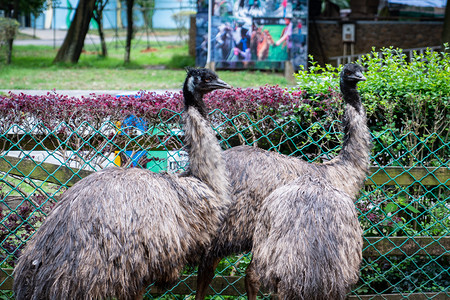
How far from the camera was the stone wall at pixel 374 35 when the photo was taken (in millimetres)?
21391

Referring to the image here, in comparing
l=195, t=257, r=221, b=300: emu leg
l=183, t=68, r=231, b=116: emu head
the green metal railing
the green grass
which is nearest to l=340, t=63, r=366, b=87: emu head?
the green metal railing

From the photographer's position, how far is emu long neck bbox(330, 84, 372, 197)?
4.88 metres

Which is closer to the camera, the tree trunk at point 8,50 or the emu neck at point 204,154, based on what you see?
the emu neck at point 204,154

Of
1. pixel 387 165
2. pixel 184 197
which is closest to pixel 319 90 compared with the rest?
pixel 387 165

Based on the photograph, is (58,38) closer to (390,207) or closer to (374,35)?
(374,35)

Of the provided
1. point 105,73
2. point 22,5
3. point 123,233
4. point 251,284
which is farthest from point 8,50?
point 123,233

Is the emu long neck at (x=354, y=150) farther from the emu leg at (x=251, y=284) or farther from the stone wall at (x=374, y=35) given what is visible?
the stone wall at (x=374, y=35)

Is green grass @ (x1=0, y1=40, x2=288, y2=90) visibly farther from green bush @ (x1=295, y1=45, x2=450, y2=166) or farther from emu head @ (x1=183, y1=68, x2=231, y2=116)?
emu head @ (x1=183, y1=68, x2=231, y2=116)

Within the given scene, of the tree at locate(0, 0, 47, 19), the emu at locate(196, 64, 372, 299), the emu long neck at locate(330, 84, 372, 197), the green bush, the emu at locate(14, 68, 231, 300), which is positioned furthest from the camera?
the tree at locate(0, 0, 47, 19)

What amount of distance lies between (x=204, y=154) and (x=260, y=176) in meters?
0.58

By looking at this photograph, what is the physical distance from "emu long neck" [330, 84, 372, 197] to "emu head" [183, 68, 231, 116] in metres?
1.16

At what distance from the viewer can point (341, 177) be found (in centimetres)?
484

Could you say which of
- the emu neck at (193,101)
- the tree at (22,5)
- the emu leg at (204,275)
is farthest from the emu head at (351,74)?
the tree at (22,5)

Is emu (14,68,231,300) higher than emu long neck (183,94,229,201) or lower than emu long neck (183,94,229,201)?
lower
